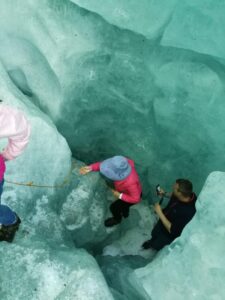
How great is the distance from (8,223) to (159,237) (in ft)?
5.13

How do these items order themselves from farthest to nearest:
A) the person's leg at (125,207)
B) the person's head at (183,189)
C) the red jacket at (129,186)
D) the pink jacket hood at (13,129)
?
the person's leg at (125,207)
the red jacket at (129,186)
the person's head at (183,189)
the pink jacket hood at (13,129)

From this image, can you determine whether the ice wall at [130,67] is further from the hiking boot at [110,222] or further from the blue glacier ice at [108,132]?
the hiking boot at [110,222]

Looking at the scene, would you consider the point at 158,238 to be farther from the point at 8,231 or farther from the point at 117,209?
the point at 8,231

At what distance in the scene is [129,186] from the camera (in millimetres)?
3633

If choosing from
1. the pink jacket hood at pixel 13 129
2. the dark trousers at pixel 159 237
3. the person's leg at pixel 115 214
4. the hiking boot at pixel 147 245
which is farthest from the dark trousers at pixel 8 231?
the hiking boot at pixel 147 245

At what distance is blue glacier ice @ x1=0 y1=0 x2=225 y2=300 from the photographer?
108 inches

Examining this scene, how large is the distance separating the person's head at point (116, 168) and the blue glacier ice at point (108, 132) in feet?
1.06

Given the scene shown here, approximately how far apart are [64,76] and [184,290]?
1.95m

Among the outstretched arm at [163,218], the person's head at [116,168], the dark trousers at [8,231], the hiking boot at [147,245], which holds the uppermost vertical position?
the person's head at [116,168]

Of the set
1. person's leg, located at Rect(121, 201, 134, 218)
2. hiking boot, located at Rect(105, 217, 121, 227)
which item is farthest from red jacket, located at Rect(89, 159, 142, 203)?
hiking boot, located at Rect(105, 217, 121, 227)

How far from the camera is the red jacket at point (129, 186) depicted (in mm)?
3613

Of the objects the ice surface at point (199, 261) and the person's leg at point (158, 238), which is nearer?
the ice surface at point (199, 261)

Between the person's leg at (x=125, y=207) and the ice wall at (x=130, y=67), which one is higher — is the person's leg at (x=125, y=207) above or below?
below

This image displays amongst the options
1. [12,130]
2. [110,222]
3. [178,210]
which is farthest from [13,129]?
[110,222]
